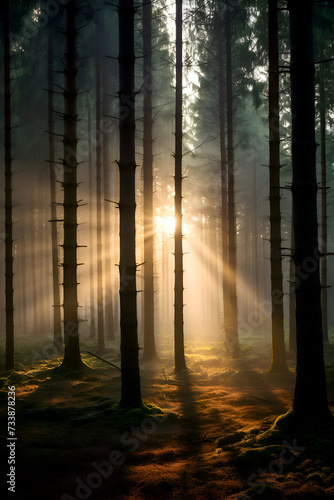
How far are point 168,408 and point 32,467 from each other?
10.5 ft

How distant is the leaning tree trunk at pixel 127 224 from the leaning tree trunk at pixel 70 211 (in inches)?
129

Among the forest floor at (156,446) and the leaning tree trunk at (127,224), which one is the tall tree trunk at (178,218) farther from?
the leaning tree trunk at (127,224)

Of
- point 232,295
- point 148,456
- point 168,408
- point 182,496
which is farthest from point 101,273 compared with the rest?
point 182,496

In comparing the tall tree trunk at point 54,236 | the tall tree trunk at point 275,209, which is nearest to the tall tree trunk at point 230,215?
the tall tree trunk at point 275,209

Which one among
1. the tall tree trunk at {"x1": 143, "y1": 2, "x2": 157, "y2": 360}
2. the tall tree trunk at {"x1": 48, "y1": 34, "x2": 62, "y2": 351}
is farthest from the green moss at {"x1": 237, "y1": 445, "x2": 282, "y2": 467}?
the tall tree trunk at {"x1": 48, "y1": 34, "x2": 62, "y2": 351}

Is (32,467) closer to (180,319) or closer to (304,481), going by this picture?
(304,481)

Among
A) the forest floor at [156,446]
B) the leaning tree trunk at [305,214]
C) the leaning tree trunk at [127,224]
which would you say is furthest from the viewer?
the leaning tree trunk at [127,224]

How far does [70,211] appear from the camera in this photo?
29.9 feet

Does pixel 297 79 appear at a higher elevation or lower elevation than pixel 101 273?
higher

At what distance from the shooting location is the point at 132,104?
19.7 feet

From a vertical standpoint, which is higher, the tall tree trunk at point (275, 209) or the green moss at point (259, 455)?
the tall tree trunk at point (275, 209)

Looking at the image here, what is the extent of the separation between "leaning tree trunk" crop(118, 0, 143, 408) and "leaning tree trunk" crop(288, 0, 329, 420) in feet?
9.10

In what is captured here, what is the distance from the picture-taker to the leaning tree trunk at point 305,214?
16.3 feet

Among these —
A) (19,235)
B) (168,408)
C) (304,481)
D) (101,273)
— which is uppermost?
(19,235)
